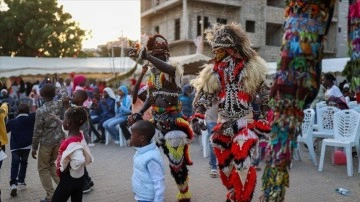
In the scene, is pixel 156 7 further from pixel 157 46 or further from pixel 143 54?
pixel 143 54

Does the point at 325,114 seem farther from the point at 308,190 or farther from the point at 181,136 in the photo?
the point at 181,136

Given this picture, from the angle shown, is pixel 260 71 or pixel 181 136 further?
pixel 181 136

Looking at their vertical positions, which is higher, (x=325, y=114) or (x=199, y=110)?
(x=199, y=110)

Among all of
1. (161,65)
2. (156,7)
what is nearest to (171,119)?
(161,65)

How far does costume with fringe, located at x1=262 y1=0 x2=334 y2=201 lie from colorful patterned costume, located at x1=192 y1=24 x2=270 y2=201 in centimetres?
199

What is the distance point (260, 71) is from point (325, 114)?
15.7 ft

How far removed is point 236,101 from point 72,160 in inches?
68.0

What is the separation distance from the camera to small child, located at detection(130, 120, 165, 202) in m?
3.52

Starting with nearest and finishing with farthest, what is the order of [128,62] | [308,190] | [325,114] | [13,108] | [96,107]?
1. [308,190]
2. [325,114]
3. [96,107]
4. [13,108]
5. [128,62]

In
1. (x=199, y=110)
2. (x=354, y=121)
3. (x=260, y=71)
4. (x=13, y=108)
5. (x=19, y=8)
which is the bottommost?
(x=13, y=108)

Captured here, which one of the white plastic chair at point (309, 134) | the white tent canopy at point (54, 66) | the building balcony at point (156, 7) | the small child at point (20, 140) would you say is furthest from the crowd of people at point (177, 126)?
the building balcony at point (156, 7)

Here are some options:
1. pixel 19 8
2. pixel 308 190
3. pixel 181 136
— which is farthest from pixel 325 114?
pixel 19 8

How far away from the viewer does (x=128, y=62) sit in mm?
18719

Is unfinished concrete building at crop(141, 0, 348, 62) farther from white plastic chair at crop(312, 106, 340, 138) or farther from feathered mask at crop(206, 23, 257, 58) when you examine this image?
feathered mask at crop(206, 23, 257, 58)
